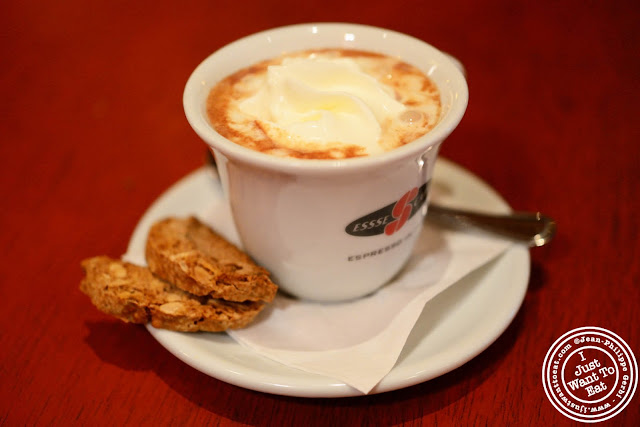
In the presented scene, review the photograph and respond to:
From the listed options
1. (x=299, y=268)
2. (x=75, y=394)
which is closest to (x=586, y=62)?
(x=299, y=268)

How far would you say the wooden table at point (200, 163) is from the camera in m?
1.21

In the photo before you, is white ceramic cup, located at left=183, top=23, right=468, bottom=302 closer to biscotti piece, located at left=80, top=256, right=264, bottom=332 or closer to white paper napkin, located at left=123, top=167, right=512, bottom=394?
white paper napkin, located at left=123, top=167, right=512, bottom=394

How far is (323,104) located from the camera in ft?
4.27

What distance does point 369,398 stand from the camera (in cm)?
120

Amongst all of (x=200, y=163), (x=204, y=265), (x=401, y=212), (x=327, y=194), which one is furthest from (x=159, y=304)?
(x=200, y=163)

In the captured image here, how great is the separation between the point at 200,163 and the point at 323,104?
0.92 meters

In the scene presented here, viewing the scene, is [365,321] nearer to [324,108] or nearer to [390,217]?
[390,217]

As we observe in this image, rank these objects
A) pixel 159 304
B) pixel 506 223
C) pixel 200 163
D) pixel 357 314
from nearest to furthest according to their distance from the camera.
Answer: pixel 159 304 < pixel 357 314 < pixel 506 223 < pixel 200 163

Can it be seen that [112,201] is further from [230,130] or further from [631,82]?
[631,82]

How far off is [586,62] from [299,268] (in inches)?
77.4

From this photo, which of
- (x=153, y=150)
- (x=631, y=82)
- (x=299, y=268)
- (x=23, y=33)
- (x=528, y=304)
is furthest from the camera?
(x=23, y=33)

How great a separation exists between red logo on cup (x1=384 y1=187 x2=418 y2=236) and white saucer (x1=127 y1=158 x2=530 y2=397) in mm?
231

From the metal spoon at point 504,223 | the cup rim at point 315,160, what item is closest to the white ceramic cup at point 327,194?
the cup rim at point 315,160

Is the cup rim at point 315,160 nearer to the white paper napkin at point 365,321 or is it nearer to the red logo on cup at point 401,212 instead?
the red logo on cup at point 401,212
